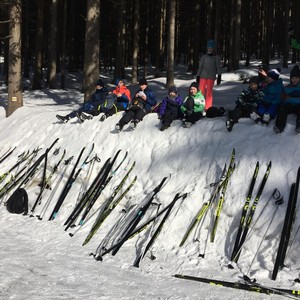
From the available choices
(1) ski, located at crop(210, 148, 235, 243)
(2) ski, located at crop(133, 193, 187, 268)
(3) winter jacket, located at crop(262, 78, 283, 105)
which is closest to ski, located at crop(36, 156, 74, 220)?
(2) ski, located at crop(133, 193, 187, 268)

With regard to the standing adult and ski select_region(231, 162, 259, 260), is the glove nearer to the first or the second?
ski select_region(231, 162, 259, 260)

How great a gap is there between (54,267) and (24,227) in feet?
6.54

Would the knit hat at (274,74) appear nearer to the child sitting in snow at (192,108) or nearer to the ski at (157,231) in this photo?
the child sitting in snow at (192,108)

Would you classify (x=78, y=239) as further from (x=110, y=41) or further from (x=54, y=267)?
(x=110, y=41)

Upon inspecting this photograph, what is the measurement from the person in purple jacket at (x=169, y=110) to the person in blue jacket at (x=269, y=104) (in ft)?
5.67

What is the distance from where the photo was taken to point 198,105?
8219 mm

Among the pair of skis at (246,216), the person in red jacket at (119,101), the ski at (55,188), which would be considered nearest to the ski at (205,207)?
the pair of skis at (246,216)

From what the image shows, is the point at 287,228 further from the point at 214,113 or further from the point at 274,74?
the point at 274,74

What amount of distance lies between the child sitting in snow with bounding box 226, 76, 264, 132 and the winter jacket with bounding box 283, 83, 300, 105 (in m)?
0.51

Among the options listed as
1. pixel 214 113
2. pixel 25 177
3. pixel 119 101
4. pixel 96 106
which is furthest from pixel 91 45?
pixel 214 113

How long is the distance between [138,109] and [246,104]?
242 cm

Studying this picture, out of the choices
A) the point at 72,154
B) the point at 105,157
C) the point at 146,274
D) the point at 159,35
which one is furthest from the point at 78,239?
the point at 159,35

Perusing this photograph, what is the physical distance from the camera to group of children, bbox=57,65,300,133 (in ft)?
23.2

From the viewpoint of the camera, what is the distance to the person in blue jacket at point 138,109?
8703 millimetres
